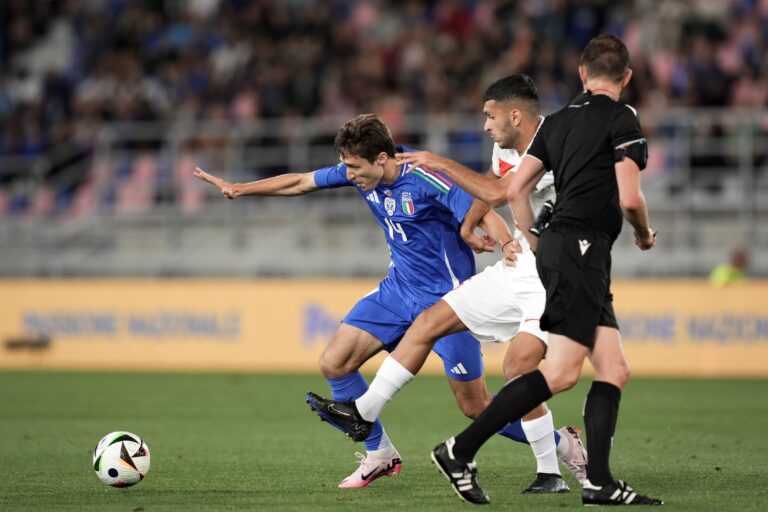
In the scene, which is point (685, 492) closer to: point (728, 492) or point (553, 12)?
point (728, 492)

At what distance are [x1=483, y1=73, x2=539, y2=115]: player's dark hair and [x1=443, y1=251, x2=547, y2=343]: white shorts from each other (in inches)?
35.0

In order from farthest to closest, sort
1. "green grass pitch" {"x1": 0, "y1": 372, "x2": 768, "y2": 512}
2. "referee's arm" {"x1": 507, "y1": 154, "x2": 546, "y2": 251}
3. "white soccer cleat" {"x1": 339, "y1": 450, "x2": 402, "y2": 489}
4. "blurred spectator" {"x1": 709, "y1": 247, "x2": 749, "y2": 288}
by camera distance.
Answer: "blurred spectator" {"x1": 709, "y1": 247, "x2": 749, "y2": 288}, "white soccer cleat" {"x1": 339, "y1": 450, "x2": 402, "y2": 489}, "green grass pitch" {"x1": 0, "y1": 372, "x2": 768, "y2": 512}, "referee's arm" {"x1": 507, "y1": 154, "x2": 546, "y2": 251}

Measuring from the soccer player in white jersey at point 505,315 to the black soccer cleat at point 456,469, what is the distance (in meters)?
0.86

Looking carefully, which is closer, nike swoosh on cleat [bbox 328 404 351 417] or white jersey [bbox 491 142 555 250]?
nike swoosh on cleat [bbox 328 404 351 417]

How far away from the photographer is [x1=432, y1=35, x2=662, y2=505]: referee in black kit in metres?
6.36

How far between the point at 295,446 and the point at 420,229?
110 inches

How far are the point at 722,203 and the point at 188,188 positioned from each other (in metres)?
8.20

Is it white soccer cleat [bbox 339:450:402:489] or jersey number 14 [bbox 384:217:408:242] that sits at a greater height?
jersey number 14 [bbox 384:217:408:242]

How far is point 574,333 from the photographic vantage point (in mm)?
6363

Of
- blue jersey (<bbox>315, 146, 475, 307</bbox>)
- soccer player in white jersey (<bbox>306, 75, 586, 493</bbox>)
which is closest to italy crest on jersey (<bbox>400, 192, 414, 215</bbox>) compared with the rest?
blue jersey (<bbox>315, 146, 475, 307</bbox>)

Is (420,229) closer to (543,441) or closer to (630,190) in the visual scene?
(543,441)

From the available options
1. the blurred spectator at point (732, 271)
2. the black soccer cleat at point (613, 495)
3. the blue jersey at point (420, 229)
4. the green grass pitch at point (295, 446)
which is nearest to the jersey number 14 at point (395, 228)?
the blue jersey at point (420, 229)

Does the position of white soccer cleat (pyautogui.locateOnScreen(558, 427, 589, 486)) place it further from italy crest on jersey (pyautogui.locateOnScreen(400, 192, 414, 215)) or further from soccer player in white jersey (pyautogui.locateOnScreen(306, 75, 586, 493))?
italy crest on jersey (pyautogui.locateOnScreen(400, 192, 414, 215))

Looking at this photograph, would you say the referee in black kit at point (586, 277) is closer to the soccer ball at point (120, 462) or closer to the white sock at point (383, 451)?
the white sock at point (383, 451)
